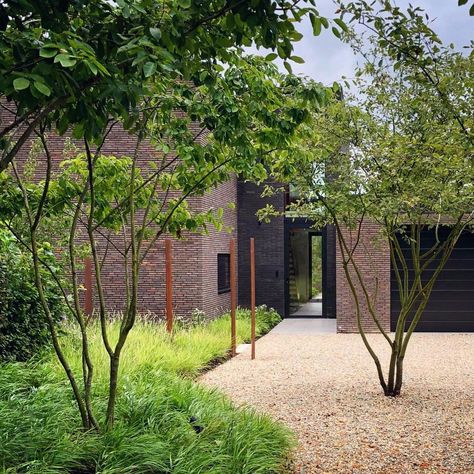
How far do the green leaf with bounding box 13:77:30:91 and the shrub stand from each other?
16.7ft

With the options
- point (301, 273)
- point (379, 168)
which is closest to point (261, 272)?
point (301, 273)

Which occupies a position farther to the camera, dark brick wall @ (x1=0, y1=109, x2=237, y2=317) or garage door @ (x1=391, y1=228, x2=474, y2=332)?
garage door @ (x1=391, y1=228, x2=474, y2=332)

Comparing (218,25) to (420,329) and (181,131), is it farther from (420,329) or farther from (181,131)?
(420,329)

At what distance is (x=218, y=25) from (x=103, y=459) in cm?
257

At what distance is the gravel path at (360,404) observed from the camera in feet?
16.3

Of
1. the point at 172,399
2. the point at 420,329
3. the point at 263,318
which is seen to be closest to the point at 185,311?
the point at 263,318

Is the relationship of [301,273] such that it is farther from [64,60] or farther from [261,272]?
[64,60]

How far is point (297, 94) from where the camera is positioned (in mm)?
3836

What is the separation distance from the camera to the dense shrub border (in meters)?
3.70

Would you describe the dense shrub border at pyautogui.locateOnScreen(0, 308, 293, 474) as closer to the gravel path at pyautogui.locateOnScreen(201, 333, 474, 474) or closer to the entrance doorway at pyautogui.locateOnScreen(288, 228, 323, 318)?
the gravel path at pyautogui.locateOnScreen(201, 333, 474, 474)

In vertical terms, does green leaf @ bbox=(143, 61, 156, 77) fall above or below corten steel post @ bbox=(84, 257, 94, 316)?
above

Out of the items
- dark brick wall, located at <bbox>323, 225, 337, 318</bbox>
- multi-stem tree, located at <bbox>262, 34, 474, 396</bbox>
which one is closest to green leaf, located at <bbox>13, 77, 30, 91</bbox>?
multi-stem tree, located at <bbox>262, 34, 474, 396</bbox>

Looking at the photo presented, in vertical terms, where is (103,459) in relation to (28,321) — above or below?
below

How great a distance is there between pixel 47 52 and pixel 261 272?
1653 centimetres
